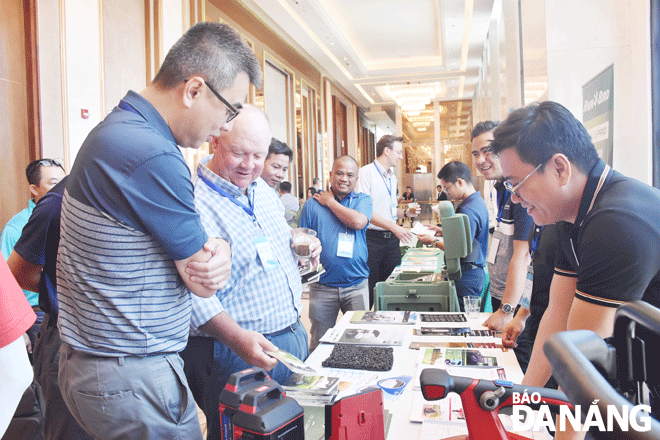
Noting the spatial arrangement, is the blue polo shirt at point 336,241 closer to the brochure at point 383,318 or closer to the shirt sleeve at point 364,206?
the shirt sleeve at point 364,206

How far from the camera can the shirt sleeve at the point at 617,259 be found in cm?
86

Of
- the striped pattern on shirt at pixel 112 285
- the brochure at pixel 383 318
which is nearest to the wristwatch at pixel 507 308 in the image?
the brochure at pixel 383 318

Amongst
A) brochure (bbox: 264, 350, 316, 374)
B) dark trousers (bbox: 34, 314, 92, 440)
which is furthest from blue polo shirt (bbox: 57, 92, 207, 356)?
dark trousers (bbox: 34, 314, 92, 440)

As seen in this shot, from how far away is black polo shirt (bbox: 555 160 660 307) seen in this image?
0.86 meters

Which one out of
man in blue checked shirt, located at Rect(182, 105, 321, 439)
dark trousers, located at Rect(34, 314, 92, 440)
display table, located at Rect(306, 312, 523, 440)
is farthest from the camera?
dark trousers, located at Rect(34, 314, 92, 440)

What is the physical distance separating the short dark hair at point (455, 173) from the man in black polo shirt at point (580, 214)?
216cm

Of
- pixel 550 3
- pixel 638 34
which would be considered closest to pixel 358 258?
pixel 638 34

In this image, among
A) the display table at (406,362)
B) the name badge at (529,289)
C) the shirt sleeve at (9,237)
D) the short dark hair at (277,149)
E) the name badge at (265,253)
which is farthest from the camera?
the short dark hair at (277,149)

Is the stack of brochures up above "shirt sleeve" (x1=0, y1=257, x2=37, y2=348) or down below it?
below

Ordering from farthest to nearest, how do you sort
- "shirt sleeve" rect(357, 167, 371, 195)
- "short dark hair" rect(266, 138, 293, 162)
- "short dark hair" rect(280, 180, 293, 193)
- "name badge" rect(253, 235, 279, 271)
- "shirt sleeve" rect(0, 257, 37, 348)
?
"short dark hair" rect(280, 180, 293, 193) → "shirt sleeve" rect(357, 167, 371, 195) → "short dark hair" rect(266, 138, 293, 162) → "name badge" rect(253, 235, 279, 271) → "shirt sleeve" rect(0, 257, 37, 348)

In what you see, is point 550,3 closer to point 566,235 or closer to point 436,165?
point 566,235

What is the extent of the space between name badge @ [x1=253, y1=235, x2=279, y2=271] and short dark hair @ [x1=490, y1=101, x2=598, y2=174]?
2.92 feet

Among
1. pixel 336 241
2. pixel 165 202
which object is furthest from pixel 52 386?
pixel 336 241

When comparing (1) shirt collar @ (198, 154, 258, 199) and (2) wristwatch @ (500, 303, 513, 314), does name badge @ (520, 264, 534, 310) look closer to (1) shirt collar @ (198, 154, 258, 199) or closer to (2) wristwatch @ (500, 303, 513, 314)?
(2) wristwatch @ (500, 303, 513, 314)
